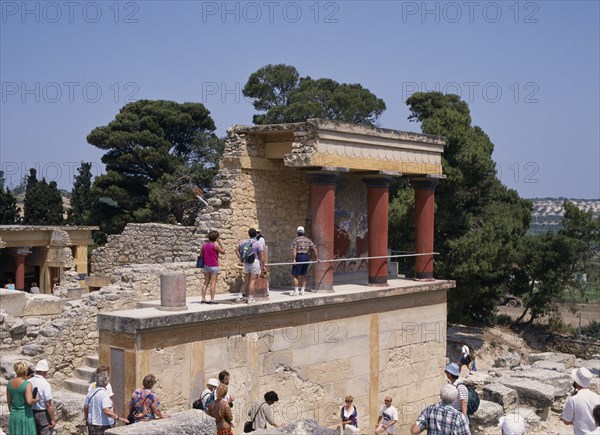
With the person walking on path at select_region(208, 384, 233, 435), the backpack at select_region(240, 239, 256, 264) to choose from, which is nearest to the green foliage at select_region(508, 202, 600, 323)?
the backpack at select_region(240, 239, 256, 264)

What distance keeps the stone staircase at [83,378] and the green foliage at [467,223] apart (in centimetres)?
1675

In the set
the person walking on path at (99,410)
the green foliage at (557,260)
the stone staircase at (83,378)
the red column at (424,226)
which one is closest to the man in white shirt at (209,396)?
the person walking on path at (99,410)

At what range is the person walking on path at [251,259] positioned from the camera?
12484 mm

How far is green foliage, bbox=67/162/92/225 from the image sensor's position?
44219mm

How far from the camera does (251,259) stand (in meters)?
12.5

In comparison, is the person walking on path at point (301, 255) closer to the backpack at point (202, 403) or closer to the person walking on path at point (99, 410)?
the backpack at point (202, 403)

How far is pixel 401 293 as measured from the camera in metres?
16.1

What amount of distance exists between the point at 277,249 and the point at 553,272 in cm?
1930

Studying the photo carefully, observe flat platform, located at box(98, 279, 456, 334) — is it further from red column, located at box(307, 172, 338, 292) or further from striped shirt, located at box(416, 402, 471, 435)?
striped shirt, located at box(416, 402, 471, 435)

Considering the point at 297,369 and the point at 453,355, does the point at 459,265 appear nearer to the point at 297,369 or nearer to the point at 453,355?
the point at 453,355

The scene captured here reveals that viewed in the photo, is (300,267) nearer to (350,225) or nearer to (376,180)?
(376,180)

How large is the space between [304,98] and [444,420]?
1287 inches

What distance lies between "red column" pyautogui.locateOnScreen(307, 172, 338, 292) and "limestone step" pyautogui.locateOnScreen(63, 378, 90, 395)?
4.71 m

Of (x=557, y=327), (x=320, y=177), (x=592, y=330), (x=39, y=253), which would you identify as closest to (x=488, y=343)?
(x=557, y=327)
